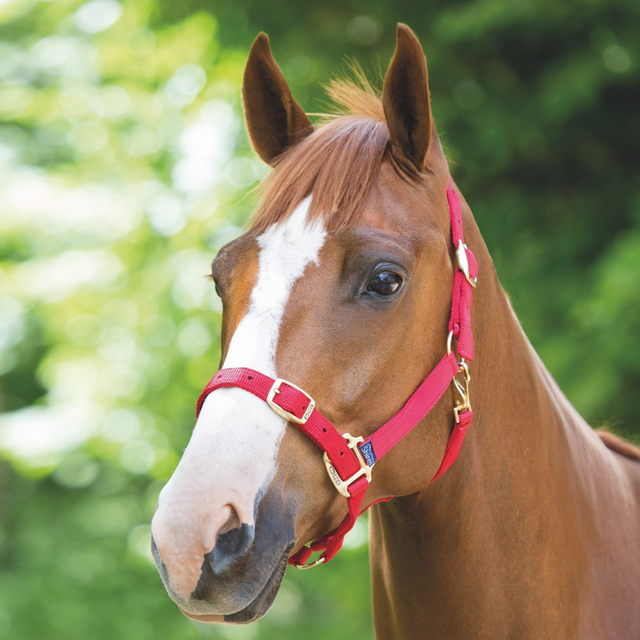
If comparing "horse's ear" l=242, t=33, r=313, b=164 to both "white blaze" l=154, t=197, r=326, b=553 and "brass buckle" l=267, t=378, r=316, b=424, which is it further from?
"brass buckle" l=267, t=378, r=316, b=424

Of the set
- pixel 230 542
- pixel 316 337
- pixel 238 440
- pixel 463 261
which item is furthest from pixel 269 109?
pixel 230 542

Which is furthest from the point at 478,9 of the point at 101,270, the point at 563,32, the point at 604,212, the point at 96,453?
the point at 96,453

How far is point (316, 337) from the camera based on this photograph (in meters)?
1.54

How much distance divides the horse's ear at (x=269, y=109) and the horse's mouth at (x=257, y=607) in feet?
4.14

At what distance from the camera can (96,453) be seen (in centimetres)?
529

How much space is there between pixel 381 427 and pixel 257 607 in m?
0.49

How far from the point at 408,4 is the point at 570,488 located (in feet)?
12.2

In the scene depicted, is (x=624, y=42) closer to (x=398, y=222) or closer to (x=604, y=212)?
(x=604, y=212)

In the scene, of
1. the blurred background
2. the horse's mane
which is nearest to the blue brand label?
the horse's mane

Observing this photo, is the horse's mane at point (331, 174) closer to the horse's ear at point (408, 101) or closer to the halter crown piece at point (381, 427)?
the horse's ear at point (408, 101)

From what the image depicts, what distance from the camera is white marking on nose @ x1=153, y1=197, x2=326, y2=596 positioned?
4.28ft

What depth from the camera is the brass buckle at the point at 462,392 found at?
5.69ft

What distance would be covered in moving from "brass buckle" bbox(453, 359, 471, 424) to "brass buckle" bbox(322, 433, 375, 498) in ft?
1.00

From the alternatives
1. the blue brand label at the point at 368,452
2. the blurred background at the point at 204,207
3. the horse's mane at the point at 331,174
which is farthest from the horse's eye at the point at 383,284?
the blurred background at the point at 204,207
